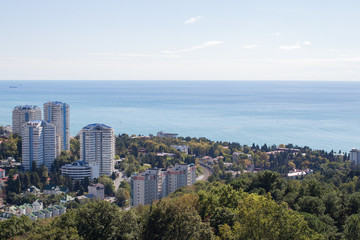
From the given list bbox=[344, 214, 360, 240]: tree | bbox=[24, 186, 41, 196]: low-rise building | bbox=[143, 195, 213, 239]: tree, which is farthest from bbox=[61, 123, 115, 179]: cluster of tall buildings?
bbox=[344, 214, 360, 240]: tree

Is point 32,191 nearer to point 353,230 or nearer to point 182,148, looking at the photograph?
point 182,148

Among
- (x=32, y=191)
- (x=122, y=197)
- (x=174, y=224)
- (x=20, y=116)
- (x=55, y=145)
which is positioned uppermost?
(x=174, y=224)

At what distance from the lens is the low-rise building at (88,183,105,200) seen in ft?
54.3

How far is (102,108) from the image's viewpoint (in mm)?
48906

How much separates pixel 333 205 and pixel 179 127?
28.4m

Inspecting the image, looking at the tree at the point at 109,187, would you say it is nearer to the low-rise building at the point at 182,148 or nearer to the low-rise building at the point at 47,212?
the low-rise building at the point at 47,212

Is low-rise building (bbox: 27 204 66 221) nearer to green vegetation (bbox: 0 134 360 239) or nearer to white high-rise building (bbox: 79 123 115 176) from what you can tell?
green vegetation (bbox: 0 134 360 239)

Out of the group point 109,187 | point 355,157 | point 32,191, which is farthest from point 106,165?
point 355,157

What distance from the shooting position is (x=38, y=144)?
19891mm

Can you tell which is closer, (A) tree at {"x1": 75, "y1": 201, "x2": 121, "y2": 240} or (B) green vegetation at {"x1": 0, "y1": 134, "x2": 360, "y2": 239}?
(B) green vegetation at {"x1": 0, "y1": 134, "x2": 360, "y2": 239}

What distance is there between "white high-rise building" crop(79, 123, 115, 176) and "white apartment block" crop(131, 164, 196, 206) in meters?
4.34

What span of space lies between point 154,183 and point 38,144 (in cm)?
693

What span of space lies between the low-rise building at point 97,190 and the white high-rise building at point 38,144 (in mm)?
4120

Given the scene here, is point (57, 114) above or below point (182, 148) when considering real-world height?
above
